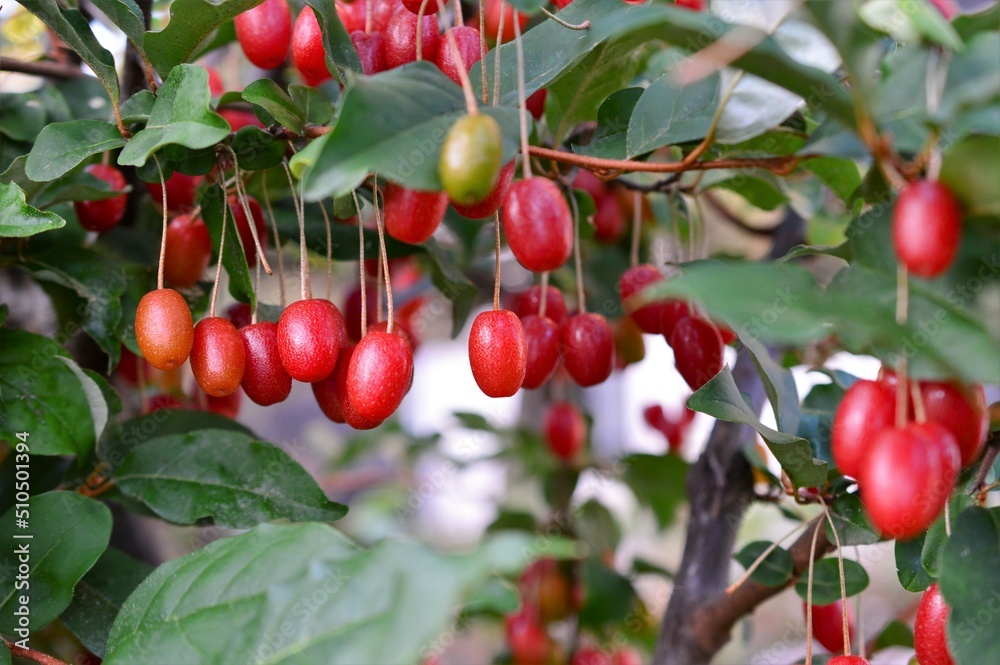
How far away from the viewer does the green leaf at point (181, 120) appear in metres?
0.54

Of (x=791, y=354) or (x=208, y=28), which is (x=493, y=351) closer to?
(x=208, y=28)

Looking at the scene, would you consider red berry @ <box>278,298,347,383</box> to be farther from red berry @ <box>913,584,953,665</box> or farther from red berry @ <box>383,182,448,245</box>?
red berry @ <box>913,584,953,665</box>

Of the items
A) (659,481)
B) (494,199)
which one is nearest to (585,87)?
(494,199)

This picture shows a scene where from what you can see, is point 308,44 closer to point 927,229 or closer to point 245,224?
point 245,224

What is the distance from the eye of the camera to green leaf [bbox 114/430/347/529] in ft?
2.29

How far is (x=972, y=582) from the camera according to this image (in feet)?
1.64

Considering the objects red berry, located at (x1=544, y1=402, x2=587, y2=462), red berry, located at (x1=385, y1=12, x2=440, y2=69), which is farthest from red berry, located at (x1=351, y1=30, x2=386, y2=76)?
red berry, located at (x1=544, y1=402, x2=587, y2=462)

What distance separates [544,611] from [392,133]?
1126 millimetres

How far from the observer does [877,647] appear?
103 cm

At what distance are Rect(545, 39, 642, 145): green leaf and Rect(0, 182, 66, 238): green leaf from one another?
1.37 feet

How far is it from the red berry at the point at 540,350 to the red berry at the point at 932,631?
34 centimetres

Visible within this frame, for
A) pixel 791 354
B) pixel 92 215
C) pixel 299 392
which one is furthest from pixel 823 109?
pixel 299 392

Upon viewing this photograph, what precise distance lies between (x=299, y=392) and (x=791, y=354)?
2.45 metres

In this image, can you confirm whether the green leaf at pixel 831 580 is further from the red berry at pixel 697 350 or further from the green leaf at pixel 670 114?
the green leaf at pixel 670 114
